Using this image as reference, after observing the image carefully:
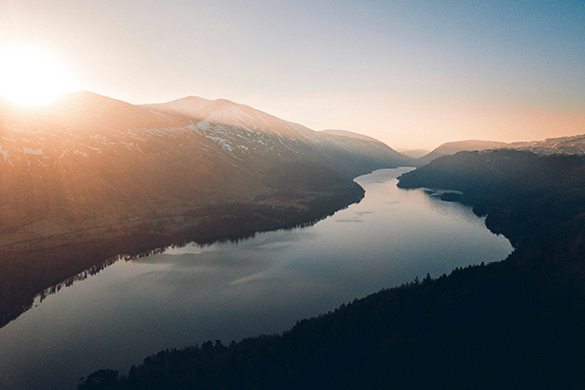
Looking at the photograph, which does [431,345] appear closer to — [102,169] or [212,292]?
[212,292]

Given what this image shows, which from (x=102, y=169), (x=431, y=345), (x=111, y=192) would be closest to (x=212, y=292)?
(x=431, y=345)

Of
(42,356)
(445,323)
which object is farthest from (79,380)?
(445,323)

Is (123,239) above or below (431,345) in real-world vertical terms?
above

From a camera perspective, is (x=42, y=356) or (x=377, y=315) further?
(x=377, y=315)

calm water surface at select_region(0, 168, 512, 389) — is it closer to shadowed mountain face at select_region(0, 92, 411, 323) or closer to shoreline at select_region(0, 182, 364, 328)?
shoreline at select_region(0, 182, 364, 328)

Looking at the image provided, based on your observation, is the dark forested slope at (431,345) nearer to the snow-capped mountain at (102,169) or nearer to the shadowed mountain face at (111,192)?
the shadowed mountain face at (111,192)

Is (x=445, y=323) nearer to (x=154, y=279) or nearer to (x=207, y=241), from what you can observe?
(x=154, y=279)
